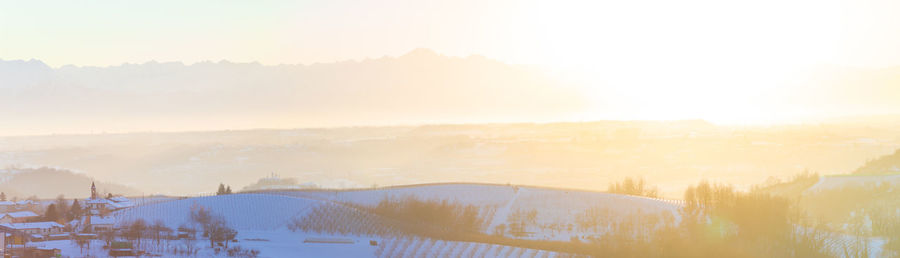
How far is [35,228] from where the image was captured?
3541 inches

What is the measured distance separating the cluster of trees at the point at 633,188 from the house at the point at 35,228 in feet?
255

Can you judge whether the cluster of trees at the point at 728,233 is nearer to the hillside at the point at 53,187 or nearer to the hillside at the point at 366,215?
the hillside at the point at 366,215

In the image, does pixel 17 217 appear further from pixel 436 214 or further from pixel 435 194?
pixel 435 194

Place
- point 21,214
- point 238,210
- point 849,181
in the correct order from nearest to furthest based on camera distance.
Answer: point 21,214 < point 238,210 < point 849,181

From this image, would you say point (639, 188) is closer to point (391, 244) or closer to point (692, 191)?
point (692, 191)

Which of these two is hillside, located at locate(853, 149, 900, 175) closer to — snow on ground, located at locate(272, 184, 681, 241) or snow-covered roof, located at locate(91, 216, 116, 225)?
snow on ground, located at locate(272, 184, 681, 241)

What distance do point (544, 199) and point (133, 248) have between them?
5579 centimetres

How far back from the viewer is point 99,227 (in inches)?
3716

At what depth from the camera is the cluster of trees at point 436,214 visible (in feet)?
359

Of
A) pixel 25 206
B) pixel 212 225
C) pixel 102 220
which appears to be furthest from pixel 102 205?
pixel 212 225

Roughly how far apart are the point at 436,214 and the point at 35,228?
41676 millimetres

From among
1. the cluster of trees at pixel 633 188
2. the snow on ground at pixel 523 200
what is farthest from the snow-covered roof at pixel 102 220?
the cluster of trees at pixel 633 188

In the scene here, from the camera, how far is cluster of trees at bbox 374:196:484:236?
109m

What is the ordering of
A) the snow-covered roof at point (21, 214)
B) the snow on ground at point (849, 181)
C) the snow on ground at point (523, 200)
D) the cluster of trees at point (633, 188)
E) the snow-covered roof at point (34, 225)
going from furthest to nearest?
the cluster of trees at point (633, 188), the snow on ground at point (849, 181), the snow on ground at point (523, 200), the snow-covered roof at point (21, 214), the snow-covered roof at point (34, 225)
